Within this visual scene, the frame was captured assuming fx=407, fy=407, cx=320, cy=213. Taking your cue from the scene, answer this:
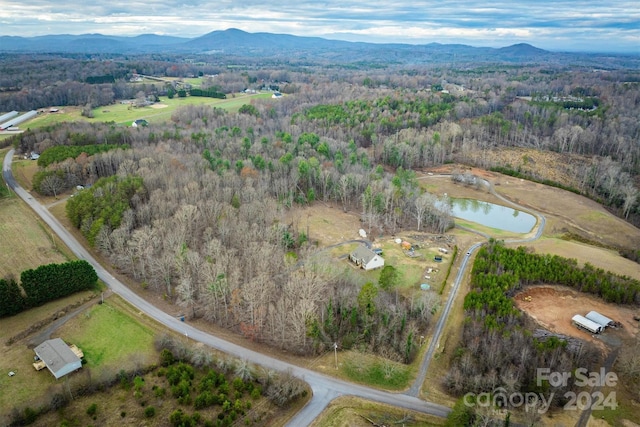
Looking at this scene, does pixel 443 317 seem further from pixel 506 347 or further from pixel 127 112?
pixel 127 112

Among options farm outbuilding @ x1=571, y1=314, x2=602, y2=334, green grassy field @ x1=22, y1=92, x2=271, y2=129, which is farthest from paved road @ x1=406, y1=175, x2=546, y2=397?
green grassy field @ x1=22, y1=92, x2=271, y2=129

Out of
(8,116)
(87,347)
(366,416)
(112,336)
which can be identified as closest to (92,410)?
(87,347)

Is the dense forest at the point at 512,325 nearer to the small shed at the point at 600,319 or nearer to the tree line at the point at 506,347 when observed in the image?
the tree line at the point at 506,347

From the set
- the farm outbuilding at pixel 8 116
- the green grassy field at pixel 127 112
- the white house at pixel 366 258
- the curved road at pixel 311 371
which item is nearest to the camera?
the curved road at pixel 311 371

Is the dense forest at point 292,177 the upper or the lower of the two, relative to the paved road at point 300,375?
upper

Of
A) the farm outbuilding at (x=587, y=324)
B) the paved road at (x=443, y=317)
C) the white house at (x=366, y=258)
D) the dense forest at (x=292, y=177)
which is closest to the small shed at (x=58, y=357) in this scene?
the dense forest at (x=292, y=177)

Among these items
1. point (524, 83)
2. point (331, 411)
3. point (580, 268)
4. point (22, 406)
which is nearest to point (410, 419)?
point (331, 411)
